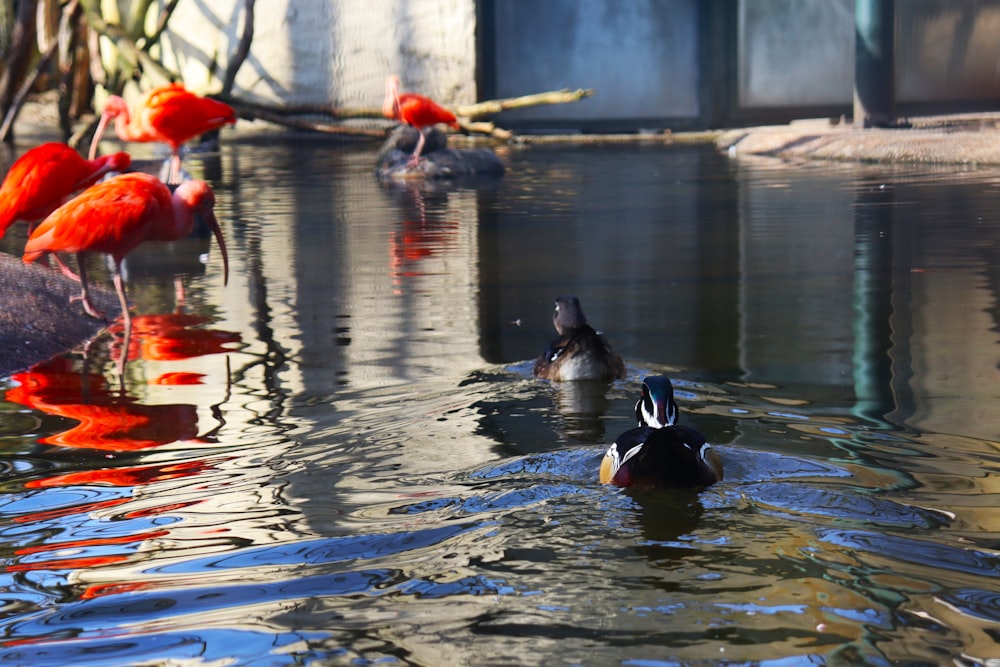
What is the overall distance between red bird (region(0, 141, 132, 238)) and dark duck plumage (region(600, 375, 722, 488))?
4466 mm

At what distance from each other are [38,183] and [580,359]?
3.57 m

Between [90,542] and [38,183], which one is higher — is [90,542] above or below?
below

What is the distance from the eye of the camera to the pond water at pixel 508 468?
2678mm

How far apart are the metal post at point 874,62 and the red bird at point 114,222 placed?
10.3m

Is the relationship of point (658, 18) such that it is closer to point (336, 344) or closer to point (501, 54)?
point (501, 54)

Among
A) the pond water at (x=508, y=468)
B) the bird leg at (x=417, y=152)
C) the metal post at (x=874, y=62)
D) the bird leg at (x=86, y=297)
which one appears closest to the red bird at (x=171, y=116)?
the pond water at (x=508, y=468)

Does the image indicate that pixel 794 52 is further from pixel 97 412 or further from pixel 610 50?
pixel 97 412

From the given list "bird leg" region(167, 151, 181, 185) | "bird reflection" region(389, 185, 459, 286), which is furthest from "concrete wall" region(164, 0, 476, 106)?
Result: "bird leg" region(167, 151, 181, 185)

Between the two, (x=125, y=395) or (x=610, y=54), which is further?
(x=610, y=54)

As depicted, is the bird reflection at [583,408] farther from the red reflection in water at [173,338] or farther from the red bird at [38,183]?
the red bird at [38,183]

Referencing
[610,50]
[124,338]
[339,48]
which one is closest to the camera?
[124,338]

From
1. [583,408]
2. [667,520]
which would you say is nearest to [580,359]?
[583,408]

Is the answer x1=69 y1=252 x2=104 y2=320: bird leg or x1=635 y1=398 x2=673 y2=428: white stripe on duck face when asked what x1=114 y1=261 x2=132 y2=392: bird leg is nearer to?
x1=69 y1=252 x2=104 y2=320: bird leg

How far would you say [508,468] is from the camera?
3762mm
